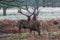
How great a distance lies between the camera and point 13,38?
9.84 meters

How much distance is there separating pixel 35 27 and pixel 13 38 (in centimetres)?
158

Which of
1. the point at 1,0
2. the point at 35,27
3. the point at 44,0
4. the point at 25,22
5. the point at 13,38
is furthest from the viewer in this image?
the point at 44,0

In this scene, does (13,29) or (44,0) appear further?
(44,0)

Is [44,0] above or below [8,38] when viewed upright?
above

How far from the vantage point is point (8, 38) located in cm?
989

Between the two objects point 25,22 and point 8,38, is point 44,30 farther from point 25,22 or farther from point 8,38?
point 8,38

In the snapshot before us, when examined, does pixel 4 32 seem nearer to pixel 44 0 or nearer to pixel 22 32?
pixel 22 32

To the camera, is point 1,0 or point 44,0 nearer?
point 1,0

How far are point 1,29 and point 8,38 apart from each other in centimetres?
238

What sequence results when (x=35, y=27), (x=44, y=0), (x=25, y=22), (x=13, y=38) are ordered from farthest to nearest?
(x=44, y=0), (x=25, y=22), (x=35, y=27), (x=13, y=38)

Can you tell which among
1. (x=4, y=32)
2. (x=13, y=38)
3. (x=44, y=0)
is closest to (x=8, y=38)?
(x=13, y=38)

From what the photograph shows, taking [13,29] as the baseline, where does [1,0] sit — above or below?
above

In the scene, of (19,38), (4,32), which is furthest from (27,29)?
(19,38)

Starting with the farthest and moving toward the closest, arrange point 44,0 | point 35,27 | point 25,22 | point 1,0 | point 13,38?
point 44,0 → point 25,22 → point 35,27 → point 13,38 → point 1,0
